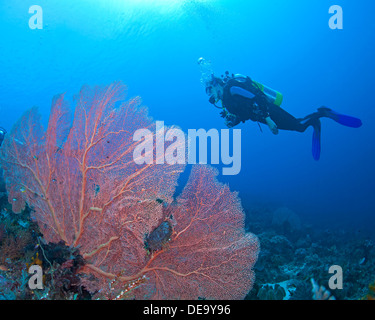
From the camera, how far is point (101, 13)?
27.6 m

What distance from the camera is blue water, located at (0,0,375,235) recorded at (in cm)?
2919

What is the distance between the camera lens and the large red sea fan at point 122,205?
381 cm

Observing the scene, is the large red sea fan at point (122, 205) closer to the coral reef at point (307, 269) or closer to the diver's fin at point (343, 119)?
the coral reef at point (307, 269)

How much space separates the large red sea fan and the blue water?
23.7 meters

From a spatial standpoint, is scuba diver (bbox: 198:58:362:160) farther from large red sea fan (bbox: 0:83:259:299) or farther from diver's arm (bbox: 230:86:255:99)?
large red sea fan (bbox: 0:83:259:299)

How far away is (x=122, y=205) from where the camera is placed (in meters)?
3.89

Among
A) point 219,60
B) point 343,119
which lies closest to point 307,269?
point 343,119

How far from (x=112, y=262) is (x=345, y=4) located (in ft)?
166

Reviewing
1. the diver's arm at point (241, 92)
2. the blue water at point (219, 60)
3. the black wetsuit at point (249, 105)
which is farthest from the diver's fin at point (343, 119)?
the blue water at point (219, 60)

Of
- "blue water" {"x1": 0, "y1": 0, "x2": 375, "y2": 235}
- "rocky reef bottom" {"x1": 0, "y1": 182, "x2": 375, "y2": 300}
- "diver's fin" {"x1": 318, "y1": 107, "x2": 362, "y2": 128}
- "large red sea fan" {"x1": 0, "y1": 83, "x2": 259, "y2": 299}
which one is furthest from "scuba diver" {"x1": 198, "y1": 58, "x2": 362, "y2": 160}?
"blue water" {"x1": 0, "y1": 0, "x2": 375, "y2": 235}

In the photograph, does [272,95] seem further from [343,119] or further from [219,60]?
[219,60]
